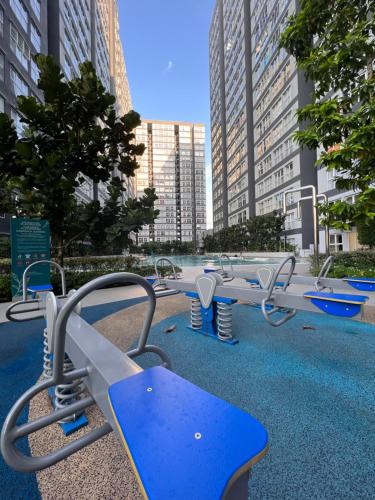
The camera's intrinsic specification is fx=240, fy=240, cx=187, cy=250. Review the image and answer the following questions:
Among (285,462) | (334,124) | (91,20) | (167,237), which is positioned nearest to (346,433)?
Result: (285,462)

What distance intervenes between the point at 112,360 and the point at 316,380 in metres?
2.61

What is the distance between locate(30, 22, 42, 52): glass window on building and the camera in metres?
23.7

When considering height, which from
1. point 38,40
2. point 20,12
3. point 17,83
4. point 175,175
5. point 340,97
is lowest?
point 340,97

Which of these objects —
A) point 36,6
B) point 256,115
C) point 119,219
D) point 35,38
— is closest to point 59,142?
point 119,219

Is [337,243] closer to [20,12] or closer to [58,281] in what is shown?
[58,281]

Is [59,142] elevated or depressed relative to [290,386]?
elevated

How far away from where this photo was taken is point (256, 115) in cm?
4112

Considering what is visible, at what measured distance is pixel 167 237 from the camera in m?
110

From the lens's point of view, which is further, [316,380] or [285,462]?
[316,380]

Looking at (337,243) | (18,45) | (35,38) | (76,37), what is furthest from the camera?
(76,37)

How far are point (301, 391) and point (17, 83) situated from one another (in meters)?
30.2

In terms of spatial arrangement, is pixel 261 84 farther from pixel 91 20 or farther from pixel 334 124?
pixel 334 124

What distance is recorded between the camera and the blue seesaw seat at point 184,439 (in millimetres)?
627

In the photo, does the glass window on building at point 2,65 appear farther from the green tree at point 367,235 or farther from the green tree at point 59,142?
the green tree at point 367,235
